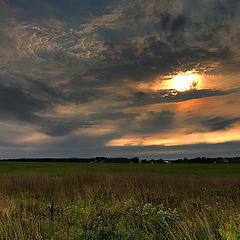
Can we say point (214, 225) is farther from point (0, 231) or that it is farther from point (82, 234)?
point (0, 231)

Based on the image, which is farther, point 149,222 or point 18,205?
point 18,205

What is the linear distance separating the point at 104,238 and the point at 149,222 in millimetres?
1712

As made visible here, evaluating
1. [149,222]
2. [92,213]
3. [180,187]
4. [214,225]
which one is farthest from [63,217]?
[180,187]

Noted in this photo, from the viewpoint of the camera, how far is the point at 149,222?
872cm

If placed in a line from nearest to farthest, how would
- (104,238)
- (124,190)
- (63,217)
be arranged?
(104,238) → (63,217) → (124,190)

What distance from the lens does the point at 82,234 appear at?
7.57 meters

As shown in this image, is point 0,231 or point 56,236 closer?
point 56,236

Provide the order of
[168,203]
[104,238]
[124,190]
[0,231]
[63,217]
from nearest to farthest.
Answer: [104,238] → [0,231] → [63,217] → [168,203] → [124,190]

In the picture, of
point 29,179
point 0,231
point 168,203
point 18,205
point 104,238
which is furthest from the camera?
point 29,179

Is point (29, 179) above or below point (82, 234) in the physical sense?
above

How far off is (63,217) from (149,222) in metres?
3.05

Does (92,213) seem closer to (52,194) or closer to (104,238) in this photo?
(104,238)

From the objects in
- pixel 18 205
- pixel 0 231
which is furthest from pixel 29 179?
pixel 0 231

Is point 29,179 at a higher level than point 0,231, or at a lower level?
higher
